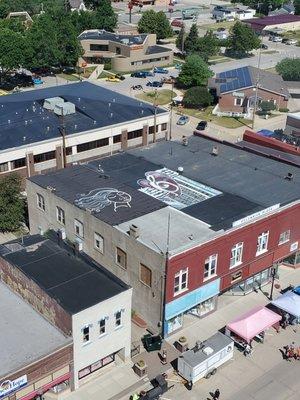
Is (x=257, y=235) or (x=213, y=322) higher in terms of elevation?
(x=257, y=235)

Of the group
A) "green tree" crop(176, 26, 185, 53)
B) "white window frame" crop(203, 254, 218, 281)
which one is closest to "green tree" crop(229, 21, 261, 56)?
"green tree" crop(176, 26, 185, 53)

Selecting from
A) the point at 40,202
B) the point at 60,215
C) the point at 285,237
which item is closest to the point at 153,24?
the point at 40,202

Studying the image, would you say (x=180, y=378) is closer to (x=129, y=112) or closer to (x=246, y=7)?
(x=129, y=112)

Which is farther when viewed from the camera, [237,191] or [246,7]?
[246,7]

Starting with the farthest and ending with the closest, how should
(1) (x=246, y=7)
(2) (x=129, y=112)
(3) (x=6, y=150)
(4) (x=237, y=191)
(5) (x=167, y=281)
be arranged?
(1) (x=246, y=7) → (2) (x=129, y=112) → (3) (x=6, y=150) → (4) (x=237, y=191) → (5) (x=167, y=281)

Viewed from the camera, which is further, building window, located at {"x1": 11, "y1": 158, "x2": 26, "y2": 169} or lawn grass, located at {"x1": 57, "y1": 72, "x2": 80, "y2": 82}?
lawn grass, located at {"x1": 57, "y1": 72, "x2": 80, "y2": 82}

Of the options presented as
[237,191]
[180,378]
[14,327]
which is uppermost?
[237,191]

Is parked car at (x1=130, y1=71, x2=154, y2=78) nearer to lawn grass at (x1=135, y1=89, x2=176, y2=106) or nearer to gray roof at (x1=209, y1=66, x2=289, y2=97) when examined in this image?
lawn grass at (x1=135, y1=89, x2=176, y2=106)

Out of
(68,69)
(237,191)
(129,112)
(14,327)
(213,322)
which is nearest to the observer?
(14,327)

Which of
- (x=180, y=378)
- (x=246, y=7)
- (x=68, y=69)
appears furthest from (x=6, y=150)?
(x=246, y=7)
